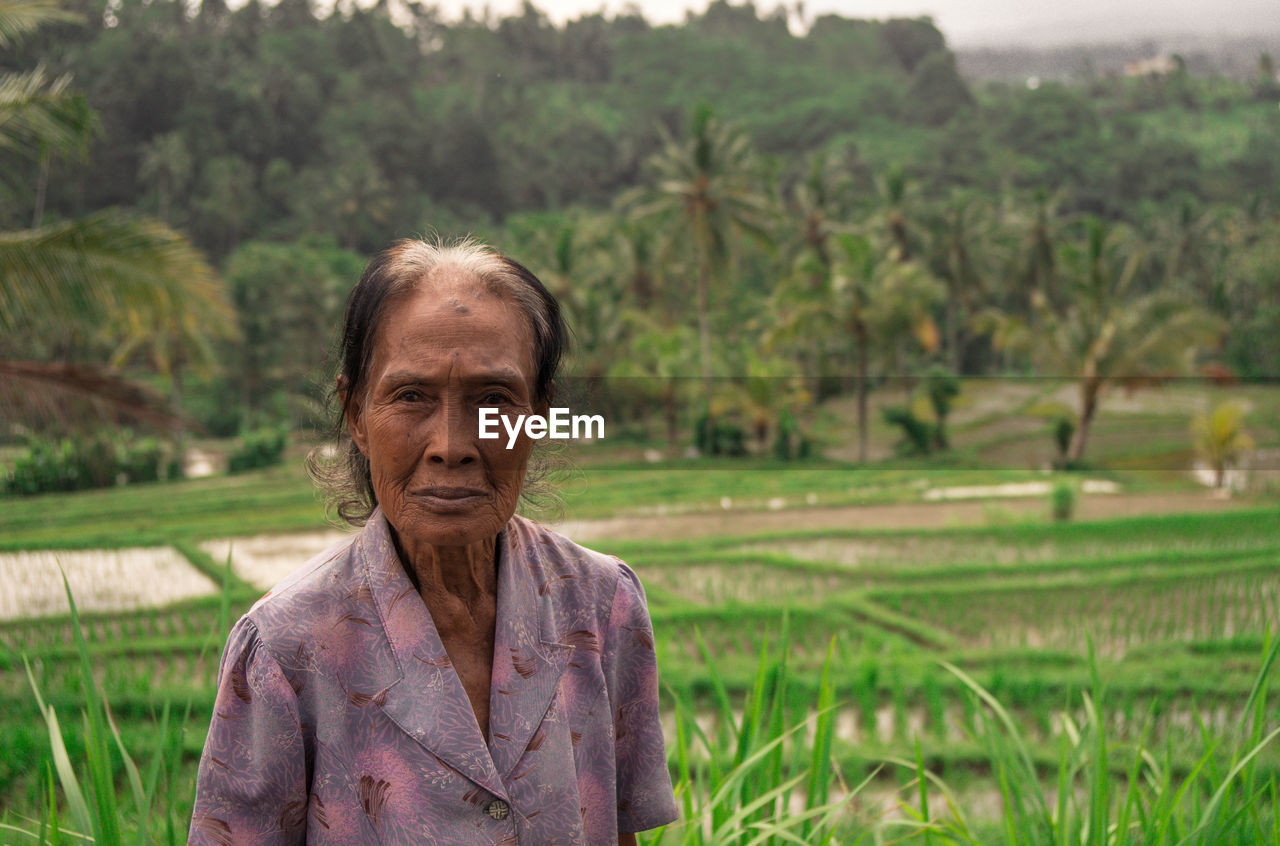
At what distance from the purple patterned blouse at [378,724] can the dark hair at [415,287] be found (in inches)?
5.9

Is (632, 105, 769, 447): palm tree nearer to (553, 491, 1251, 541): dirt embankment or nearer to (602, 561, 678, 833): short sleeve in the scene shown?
(553, 491, 1251, 541): dirt embankment

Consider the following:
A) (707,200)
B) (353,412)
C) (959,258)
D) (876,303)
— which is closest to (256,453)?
(707,200)

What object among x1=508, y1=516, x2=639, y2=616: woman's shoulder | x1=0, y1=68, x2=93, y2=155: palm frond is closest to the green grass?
x1=508, y1=516, x2=639, y2=616: woman's shoulder

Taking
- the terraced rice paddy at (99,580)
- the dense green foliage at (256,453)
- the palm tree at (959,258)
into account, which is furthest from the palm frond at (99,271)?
the palm tree at (959,258)

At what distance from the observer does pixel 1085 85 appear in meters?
61.5

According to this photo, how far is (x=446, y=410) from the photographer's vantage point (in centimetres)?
84

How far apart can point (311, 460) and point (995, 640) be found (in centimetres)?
635

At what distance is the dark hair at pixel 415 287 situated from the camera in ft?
2.87

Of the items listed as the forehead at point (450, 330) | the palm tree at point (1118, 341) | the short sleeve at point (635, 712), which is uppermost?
the forehead at point (450, 330)

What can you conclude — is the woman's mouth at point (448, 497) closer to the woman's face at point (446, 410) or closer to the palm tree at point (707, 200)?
the woman's face at point (446, 410)

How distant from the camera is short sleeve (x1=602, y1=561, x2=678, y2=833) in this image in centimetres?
101

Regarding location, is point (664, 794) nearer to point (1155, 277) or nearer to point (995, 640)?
point (995, 640)

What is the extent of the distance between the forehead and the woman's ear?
0.06m

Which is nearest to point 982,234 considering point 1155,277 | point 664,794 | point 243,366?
point 1155,277
